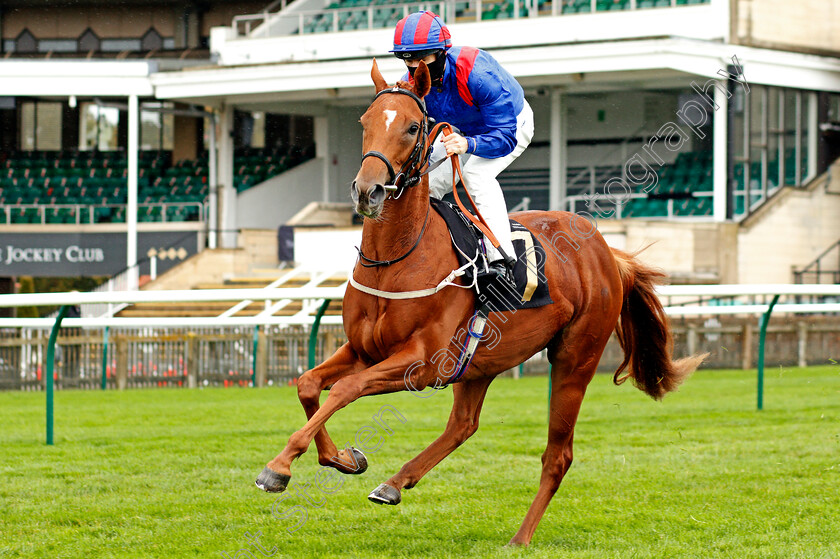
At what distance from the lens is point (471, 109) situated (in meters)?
4.48

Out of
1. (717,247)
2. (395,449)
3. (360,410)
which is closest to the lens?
(395,449)

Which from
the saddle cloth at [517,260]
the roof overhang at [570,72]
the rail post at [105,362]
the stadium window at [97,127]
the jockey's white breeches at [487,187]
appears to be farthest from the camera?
the stadium window at [97,127]

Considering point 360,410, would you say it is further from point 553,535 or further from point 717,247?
point 717,247

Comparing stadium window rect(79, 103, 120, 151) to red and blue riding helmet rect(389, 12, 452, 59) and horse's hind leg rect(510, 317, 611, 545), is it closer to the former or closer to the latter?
horse's hind leg rect(510, 317, 611, 545)

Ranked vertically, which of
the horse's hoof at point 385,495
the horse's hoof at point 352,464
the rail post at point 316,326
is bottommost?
the horse's hoof at point 385,495

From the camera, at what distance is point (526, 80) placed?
66.9ft

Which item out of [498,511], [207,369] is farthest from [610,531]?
[207,369]

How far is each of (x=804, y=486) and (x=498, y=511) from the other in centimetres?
168

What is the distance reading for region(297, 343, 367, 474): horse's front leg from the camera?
399cm

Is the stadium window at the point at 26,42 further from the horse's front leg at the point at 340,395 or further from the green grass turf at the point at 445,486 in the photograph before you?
the horse's front leg at the point at 340,395

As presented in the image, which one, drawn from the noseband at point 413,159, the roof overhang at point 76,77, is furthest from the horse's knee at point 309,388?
the roof overhang at point 76,77

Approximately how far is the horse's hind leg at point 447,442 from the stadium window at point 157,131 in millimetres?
23912

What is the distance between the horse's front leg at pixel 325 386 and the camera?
3.99 meters

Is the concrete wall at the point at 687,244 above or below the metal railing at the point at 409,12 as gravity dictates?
below
